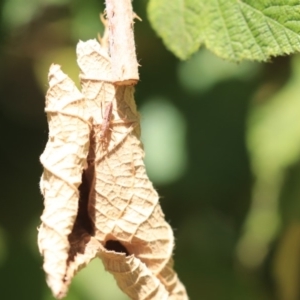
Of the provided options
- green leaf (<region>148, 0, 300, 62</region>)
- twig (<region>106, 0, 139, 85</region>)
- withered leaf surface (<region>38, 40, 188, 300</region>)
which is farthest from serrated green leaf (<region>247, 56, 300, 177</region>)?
twig (<region>106, 0, 139, 85</region>)

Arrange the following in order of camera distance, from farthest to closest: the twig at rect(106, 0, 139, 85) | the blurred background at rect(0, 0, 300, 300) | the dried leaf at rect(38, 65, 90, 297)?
the blurred background at rect(0, 0, 300, 300)
the twig at rect(106, 0, 139, 85)
the dried leaf at rect(38, 65, 90, 297)

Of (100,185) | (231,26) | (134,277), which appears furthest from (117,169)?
(231,26)

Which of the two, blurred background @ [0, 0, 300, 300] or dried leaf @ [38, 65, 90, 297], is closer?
dried leaf @ [38, 65, 90, 297]

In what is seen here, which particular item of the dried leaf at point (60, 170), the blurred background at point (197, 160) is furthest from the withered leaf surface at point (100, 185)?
the blurred background at point (197, 160)

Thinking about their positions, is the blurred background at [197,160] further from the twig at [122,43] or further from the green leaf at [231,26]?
the twig at [122,43]

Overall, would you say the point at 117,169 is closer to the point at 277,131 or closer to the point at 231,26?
the point at 231,26

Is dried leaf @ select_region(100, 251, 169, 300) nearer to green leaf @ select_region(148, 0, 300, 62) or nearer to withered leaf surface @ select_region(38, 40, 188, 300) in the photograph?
withered leaf surface @ select_region(38, 40, 188, 300)

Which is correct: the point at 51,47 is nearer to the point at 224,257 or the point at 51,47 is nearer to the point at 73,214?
the point at 224,257
